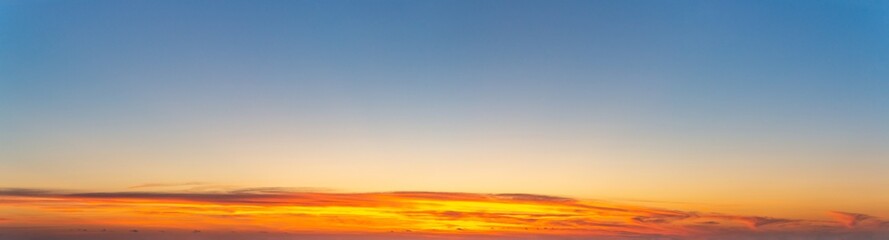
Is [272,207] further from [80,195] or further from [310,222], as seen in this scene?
[80,195]

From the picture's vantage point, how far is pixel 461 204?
31.7 ft

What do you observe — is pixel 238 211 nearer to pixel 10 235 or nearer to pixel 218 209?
pixel 218 209

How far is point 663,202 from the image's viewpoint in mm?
9750

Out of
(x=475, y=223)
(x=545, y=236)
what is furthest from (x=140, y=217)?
(x=545, y=236)

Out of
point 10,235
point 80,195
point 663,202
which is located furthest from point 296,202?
point 663,202

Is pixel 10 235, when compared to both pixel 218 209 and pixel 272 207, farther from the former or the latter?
pixel 272 207

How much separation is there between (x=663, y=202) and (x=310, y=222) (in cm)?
387

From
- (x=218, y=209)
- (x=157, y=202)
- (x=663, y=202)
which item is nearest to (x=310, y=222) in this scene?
(x=218, y=209)

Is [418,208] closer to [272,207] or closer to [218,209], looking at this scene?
[272,207]

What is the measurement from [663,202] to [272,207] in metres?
4.25

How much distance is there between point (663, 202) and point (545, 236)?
133cm

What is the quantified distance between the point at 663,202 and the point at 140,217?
576 centimetres

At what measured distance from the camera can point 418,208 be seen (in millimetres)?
9727

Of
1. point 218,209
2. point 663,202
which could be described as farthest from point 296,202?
point 663,202
